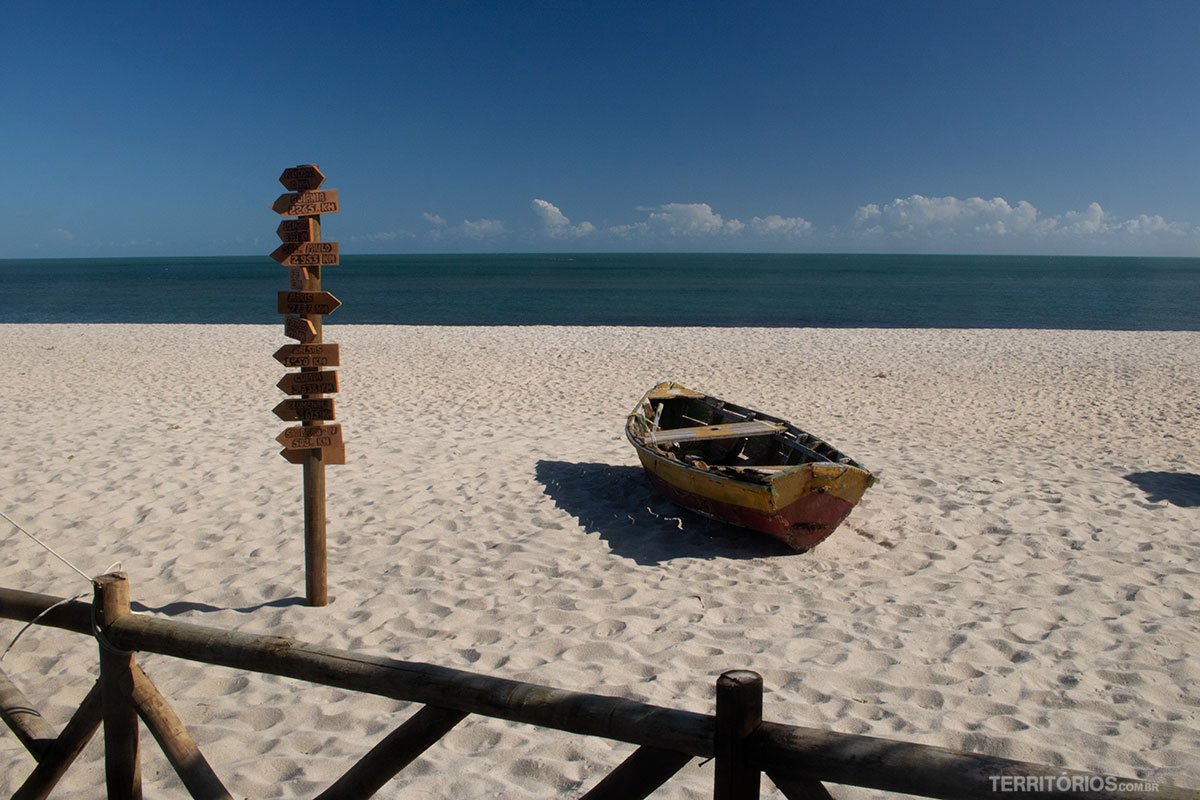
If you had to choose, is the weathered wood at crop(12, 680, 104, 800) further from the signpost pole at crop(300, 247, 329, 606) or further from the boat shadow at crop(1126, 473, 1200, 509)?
the boat shadow at crop(1126, 473, 1200, 509)

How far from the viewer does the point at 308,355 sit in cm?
475

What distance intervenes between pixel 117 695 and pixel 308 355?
249 centimetres

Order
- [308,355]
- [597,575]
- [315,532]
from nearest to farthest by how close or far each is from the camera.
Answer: [308,355], [315,532], [597,575]

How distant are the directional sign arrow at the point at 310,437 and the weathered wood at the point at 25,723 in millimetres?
2077

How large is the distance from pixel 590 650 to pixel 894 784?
9.78ft

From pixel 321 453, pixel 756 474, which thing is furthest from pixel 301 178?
pixel 756 474

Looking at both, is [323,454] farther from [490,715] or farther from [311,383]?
[490,715]

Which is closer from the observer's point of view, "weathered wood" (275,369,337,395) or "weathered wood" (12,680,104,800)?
"weathered wood" (12,680,104,800)

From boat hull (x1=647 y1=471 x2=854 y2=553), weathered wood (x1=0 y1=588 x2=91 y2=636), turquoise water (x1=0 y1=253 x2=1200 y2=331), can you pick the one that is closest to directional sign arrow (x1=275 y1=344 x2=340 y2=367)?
weathered wood (x1=0 y1=588 x2=91 y2=636)

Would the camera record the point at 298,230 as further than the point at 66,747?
Yes

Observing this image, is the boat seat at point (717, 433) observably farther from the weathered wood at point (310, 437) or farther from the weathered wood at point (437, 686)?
the weathered wood at point (437, 686)

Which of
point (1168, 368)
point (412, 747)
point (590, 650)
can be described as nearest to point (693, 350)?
point (1168, 368)

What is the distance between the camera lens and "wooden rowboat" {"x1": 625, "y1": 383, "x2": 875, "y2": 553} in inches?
231

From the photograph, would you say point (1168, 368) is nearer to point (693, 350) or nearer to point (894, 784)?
point (693, 350)
